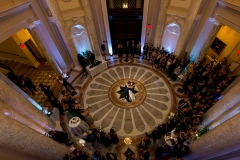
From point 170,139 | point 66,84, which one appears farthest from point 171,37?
point 66,84

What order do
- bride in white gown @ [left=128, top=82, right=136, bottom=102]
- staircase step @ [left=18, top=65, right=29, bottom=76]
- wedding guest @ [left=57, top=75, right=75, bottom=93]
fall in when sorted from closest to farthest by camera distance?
1. bride in white gown @ [left=128, top=82, right=136, bottom=102]
2. wedding guest @ [left=57, top=75, right=75, bottom=93]
3. staircase step @ [left=18, top=65, right=29, bottom=76]

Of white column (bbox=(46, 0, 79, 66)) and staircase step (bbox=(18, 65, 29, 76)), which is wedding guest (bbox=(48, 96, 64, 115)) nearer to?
white column (bbox=(46, 0, 79, 66))

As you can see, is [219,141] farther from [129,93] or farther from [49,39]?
[49,39]

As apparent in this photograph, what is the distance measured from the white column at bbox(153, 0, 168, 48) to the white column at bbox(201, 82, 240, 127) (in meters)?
7.00

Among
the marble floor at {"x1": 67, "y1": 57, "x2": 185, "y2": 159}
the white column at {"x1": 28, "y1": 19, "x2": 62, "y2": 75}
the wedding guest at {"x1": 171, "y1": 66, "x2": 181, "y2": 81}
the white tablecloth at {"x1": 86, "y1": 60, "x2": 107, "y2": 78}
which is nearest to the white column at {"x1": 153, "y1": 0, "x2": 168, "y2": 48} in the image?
the marble floor at {"x1": 67, "y1": 57, "x2": 185, "y2": 159}

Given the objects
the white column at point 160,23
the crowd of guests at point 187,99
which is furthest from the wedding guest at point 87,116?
the white column at point 160,23

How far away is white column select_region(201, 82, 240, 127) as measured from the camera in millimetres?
5125

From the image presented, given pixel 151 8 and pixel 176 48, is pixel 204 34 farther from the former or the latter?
pixel 151 8

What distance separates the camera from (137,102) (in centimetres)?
933

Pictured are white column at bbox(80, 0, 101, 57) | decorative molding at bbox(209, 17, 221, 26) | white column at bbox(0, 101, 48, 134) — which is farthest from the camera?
white column at bbox(80, 0, 101, 57)

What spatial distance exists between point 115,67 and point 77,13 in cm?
519

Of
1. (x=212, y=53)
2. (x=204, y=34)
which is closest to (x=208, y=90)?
(x=204, y=34)

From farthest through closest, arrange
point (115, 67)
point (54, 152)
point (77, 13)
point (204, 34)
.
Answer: point (115, 67)
point (77, 13)
point (204, 34)
point (54, 152)

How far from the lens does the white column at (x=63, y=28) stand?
838cm
